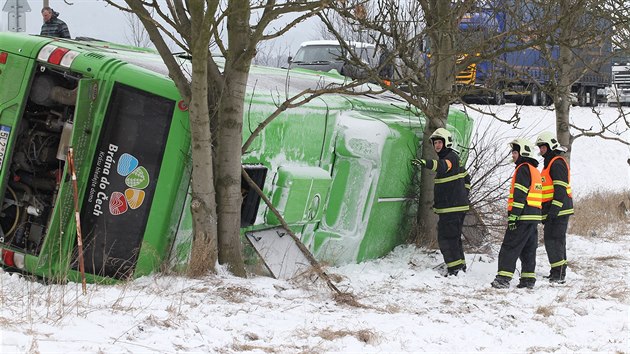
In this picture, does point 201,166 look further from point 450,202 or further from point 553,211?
point 553,211

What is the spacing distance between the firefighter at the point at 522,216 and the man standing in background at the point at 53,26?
592 cm

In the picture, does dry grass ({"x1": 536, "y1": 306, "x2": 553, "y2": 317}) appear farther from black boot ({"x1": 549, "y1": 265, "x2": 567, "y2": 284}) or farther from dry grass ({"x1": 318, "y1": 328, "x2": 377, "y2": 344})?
dry grass ({"x1": 318, "y1": 328, "x2": 377, "y2": 344})

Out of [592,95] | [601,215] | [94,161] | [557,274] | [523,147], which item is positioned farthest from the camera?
[592,95]

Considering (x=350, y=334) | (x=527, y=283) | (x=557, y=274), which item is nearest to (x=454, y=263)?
(x=527, y=283)

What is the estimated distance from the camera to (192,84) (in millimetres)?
7004

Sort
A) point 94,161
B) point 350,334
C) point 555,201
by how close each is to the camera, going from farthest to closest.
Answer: point 555,201
point 94,161
point 350,334

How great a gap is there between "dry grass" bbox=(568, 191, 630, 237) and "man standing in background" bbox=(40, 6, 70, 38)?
26.9 ft

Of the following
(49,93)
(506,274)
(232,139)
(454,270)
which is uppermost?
(49,93)

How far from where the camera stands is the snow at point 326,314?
16.6 feet

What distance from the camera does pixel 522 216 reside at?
9094 mm

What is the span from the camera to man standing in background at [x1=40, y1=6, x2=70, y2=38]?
1110 cm

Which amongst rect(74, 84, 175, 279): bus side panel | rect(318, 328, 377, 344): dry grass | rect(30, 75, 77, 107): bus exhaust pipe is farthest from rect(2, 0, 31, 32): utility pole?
rect(318, 328, 377, 344): dry grass

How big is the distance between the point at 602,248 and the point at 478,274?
129 inches

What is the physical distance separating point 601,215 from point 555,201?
720 centimetres
